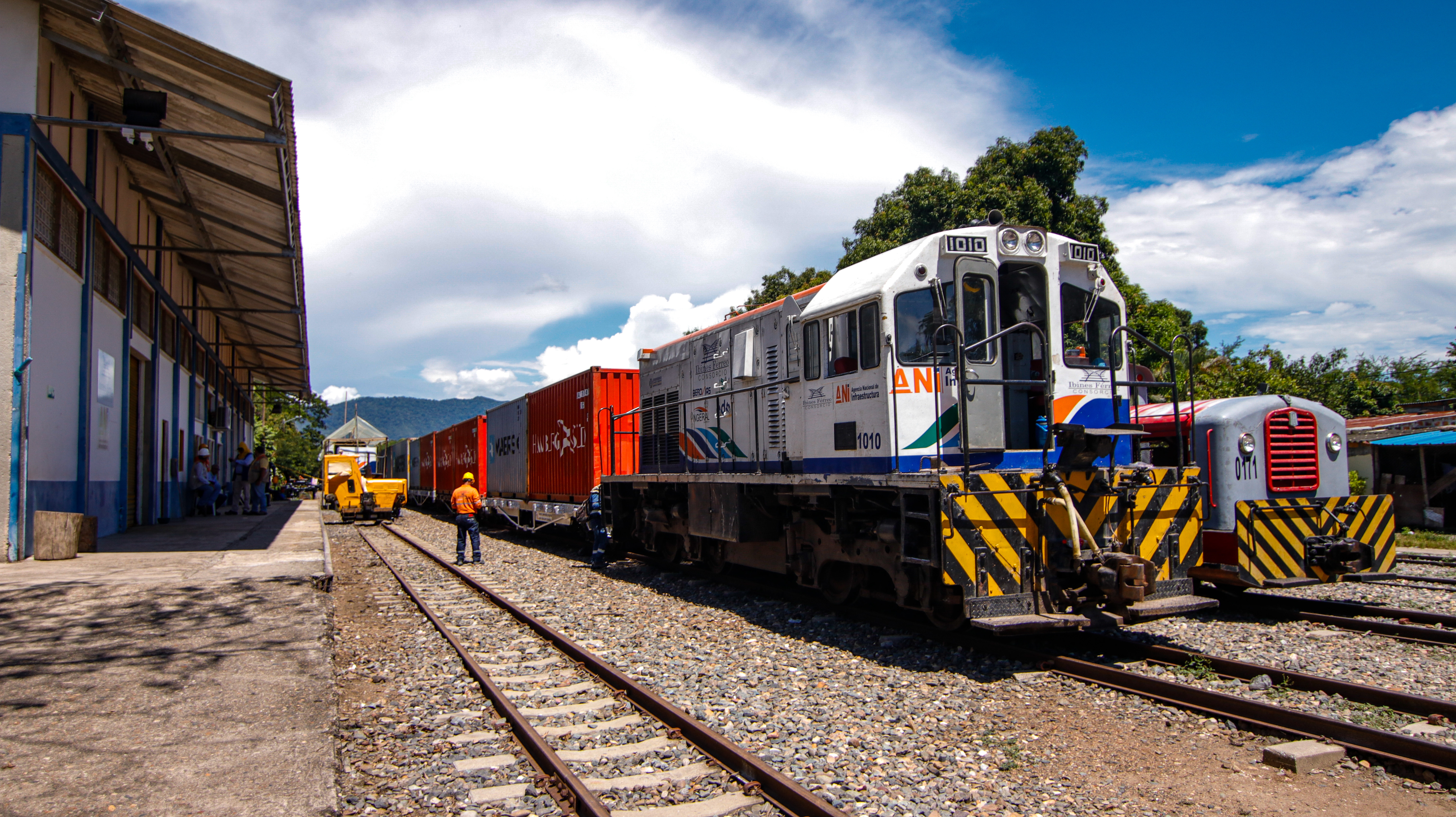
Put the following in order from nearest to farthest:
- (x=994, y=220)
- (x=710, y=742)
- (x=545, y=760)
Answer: (x=545, y=760) → (x=710, y=742) → (x=994, y=220)

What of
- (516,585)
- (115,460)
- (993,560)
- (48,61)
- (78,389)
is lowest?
(516,585)

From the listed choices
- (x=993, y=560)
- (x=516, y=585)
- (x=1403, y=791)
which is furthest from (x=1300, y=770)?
(x=516, y=585)

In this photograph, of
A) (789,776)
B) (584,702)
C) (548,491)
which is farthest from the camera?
(548,491)

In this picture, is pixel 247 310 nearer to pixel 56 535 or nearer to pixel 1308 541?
pixel 56 535

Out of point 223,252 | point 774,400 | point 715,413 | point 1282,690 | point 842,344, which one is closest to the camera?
point 1282,690

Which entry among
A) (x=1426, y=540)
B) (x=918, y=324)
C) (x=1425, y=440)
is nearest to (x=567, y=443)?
(x=918, y=324)

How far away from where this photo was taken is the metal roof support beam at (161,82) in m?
10.2

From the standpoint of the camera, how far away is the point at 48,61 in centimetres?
1043

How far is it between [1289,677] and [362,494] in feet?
80.6

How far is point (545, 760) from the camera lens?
4305 mm

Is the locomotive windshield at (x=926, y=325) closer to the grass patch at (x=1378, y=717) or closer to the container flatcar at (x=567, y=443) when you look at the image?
the grass patch at (x=1378, y=717)

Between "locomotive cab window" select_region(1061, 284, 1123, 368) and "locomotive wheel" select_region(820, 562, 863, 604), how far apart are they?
2713 millimetres

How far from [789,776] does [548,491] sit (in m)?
12.6

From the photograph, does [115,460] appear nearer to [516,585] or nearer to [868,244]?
[516,585]
